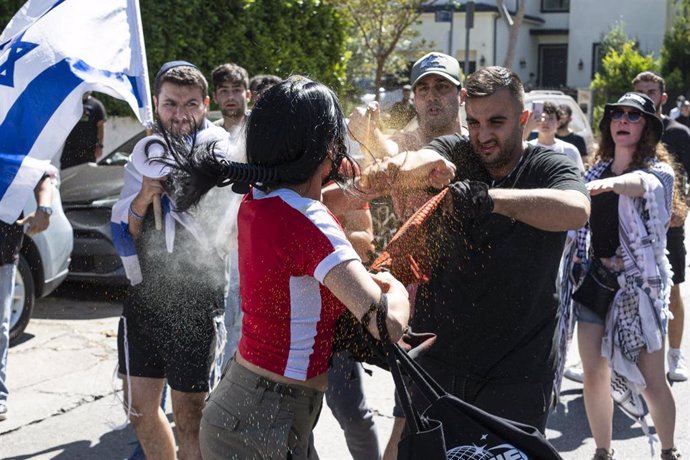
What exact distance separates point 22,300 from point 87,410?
1583mm

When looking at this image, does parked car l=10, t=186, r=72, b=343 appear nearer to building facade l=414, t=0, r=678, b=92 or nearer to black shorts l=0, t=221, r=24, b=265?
black shorts l=0, t=221, r=24, b=265

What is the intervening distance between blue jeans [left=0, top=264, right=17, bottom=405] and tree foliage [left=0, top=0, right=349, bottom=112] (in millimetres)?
5245

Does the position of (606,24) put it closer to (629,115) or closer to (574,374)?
(574,374)

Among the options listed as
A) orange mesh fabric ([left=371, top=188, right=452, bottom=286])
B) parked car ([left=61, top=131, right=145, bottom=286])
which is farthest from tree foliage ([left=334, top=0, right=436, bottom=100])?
orange mesh fabric ([left=371, top=188, right=452, bottom=286])

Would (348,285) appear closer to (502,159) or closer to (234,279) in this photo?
(502,159)

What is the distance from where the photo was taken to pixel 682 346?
7.97m

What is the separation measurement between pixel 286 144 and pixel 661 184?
3141 millimetres

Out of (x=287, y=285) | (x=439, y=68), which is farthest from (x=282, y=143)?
(x=439, y=68)

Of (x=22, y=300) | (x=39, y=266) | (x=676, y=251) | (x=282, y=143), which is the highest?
(x=282, y=143)

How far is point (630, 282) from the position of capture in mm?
5359

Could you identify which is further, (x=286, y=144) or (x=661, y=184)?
(x=661, y=184)

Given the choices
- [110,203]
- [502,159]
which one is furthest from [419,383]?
[110,203]

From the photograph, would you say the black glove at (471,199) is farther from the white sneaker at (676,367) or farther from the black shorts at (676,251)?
the white sneaker at (676,367)

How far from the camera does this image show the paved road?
5.65 metres
